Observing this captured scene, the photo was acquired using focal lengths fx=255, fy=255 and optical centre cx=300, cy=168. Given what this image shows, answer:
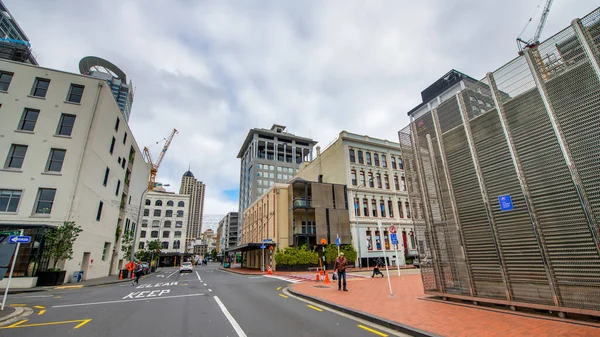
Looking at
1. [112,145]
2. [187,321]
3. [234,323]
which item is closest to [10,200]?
[112,145]

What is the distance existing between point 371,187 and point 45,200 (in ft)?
116

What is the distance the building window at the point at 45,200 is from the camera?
63.3 feet

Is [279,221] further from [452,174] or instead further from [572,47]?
[572,47]

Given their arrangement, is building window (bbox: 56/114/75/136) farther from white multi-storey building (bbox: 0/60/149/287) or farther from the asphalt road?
the asphalt road

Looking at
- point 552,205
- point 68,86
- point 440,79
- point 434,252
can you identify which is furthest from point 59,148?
point 440,79

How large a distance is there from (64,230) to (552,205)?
88.0ft

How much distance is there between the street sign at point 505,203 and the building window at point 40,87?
3225cm

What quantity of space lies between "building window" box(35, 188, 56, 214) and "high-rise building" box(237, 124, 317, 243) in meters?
65.7

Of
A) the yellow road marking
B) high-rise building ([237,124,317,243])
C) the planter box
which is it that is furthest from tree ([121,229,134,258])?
high-rise building ([237,124,317,243])

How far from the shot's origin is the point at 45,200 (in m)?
19.6

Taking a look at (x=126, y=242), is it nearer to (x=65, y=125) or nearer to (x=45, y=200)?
(x=45, y=200)

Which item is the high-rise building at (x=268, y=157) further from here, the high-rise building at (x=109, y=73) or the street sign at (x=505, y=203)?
the street sign at (x=505, y=203)

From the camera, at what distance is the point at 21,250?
17.4 metres

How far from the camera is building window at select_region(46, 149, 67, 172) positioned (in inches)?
805
